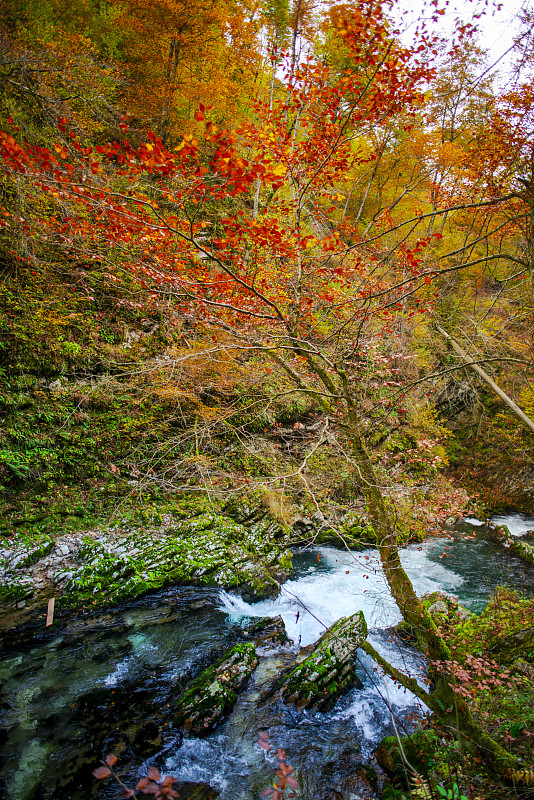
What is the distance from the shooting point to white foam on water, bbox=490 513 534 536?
10169mm

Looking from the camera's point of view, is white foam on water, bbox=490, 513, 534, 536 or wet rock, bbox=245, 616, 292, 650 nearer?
wet rock, bbox=245, 616, 292, 650

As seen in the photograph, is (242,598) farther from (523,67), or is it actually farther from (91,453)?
(523,67)

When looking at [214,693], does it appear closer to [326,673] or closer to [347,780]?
[326,673]

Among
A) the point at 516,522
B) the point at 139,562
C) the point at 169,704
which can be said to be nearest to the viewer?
the point at 169,704

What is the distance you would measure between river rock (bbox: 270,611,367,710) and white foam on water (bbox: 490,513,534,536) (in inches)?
300

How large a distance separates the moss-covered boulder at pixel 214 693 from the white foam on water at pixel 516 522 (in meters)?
9.11

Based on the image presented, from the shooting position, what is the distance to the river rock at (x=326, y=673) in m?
4.52

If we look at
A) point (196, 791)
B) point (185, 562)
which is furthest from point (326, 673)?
point (185, 562)

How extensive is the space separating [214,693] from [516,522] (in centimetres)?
1082

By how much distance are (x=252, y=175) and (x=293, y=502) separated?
7.77 m

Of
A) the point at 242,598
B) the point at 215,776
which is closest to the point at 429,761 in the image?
the point at 215,776

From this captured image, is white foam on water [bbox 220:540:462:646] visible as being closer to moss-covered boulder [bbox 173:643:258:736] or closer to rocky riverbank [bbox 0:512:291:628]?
rocky riverbank [bbox 0:512:291:628]

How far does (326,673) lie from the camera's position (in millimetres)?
4719

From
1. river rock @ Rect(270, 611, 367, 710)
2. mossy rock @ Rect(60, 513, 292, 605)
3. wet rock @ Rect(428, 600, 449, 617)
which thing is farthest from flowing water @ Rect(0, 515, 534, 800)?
wet rock @ Rect(428, 600, 449, 617)
